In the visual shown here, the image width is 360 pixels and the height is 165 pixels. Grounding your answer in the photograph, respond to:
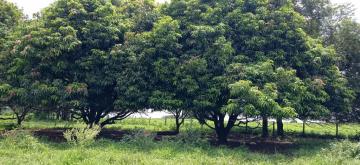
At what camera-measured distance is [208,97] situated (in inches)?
571

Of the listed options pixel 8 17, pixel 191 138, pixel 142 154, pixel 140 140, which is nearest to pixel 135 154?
pixel 142 154

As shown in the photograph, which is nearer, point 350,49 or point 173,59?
point 173,59

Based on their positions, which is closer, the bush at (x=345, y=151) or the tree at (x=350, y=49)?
the bush at (x=345, y=151)

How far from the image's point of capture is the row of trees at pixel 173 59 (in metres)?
14.7

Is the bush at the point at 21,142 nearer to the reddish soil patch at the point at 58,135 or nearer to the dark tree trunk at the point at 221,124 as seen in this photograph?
the reddish soil patch at the point at 58,135

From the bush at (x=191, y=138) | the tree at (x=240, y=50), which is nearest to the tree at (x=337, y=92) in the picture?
the tree at (x=240, y=50)

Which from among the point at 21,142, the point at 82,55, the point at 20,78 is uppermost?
the point at 82,55

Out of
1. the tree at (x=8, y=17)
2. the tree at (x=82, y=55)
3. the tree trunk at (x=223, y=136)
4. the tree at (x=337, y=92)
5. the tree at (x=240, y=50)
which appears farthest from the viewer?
the tree at (x=8, y=17)

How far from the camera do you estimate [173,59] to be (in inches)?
599

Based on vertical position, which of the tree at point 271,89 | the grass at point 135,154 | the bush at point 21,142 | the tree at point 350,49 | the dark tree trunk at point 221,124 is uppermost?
the tree at point 350,49

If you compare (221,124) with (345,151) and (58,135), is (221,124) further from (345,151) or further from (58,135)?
(58,135)

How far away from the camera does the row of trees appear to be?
14.7 m

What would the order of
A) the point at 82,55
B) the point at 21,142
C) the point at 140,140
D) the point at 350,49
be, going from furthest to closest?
1. the point at 350,49
2. the point at 82,55
3. the point at 140,140
4. the point at 21,142

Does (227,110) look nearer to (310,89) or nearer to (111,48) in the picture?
(310,89)
